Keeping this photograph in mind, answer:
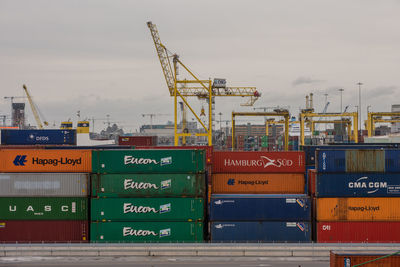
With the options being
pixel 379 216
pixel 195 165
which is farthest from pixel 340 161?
pixel 195 165

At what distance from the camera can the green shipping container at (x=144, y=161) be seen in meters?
30.3

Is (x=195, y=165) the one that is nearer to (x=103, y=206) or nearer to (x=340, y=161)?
(x=103, y=206)

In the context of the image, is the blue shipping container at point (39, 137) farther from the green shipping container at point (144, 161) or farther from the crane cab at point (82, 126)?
the crane cab at point (82, 126)

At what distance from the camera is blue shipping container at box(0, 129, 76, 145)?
58.9 metres

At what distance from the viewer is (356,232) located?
29938mm

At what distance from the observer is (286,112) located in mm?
79625

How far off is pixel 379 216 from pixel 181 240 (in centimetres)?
1289

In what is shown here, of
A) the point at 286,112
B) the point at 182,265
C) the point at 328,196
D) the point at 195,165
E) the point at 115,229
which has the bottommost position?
the point at 182,265

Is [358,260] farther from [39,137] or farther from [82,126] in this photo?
[82,126]

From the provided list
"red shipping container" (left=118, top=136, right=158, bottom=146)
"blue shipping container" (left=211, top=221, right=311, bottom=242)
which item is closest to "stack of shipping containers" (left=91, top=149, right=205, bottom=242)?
"blue shipping container" (left=211, top=221, right=311, bottom=242)

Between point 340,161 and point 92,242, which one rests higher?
point 340,161

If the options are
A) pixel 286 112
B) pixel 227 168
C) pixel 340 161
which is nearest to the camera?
pixel 340 161

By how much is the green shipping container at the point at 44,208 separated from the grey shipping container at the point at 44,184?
325 millimetres

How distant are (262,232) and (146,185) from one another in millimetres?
8121
